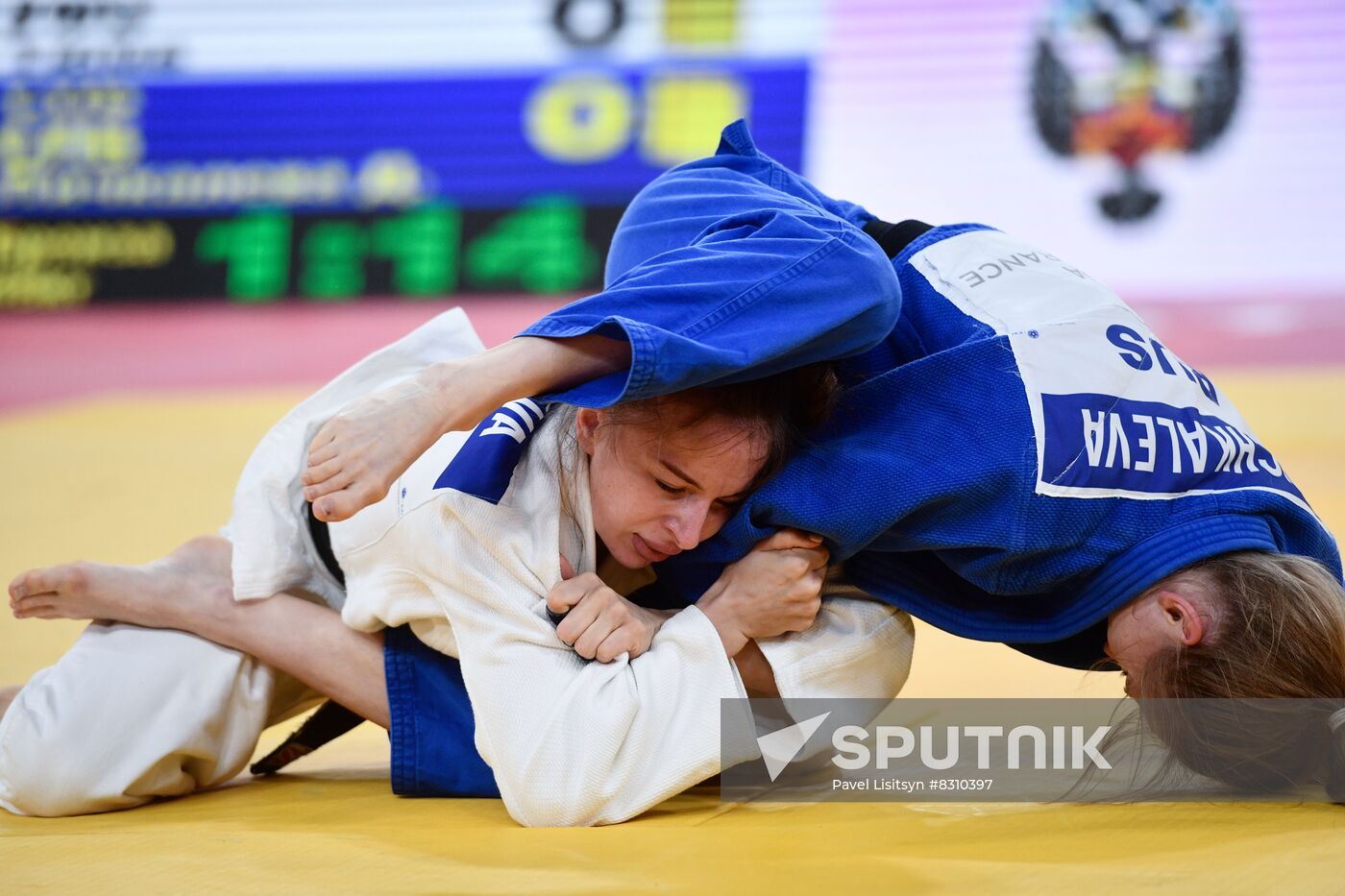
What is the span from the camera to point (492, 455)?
4.72ft

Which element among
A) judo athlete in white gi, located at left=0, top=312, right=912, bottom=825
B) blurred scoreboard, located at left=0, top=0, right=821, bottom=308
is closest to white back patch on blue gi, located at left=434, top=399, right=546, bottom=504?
judo athlete in white gi, located at left=0, top=312, right=912, bottom=825

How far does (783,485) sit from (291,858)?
63 cm

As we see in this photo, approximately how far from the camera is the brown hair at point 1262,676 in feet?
4.56

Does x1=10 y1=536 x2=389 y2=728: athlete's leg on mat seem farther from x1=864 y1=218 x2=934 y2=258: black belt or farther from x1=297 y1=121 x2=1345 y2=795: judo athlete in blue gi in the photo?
x1=864 y1=218 x2=934 y2=258: black belt

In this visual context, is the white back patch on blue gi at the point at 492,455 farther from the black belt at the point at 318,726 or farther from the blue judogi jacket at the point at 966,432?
the black belt at the point at 318,726

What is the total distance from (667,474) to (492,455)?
19 cm

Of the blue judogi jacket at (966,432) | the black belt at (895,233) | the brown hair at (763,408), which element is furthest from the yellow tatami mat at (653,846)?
the black belt at (895,233)

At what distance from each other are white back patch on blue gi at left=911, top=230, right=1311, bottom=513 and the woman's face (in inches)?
12.8

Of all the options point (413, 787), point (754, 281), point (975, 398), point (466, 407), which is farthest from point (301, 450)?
point (975, 398)

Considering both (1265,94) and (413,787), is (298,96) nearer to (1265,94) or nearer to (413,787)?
(1265,94)

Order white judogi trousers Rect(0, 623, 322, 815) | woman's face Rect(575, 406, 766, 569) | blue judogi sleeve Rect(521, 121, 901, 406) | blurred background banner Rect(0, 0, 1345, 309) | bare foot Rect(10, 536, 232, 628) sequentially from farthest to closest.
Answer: blurred background banner Rect(0, 0, 1345, 309) → bare foot Rect(10, 536, 232, 628) → white judogi trousers Rect(0, 623, 322, 815) → woman's face Rect(575, 406, 766, 569) → blue judogi sleeve Rect(521, 121, 901, 406)

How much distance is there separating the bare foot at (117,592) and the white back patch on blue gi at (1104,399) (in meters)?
0.98

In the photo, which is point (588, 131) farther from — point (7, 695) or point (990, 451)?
point (990, 451)

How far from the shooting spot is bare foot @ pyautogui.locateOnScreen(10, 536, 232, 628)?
1.64 m
